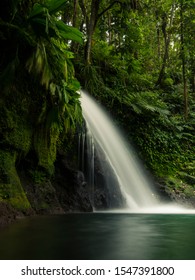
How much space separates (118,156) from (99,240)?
545 centimetres

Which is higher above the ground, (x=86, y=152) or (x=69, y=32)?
(x=69, y=32)

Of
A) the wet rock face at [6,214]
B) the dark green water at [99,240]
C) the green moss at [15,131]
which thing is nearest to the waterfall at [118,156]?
the green moss at [15,131]

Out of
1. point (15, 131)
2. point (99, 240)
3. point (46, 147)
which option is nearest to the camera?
point (99, 240)

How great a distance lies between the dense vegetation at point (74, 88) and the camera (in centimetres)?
578

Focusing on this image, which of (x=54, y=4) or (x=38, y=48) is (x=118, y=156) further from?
(x=54, y=4)

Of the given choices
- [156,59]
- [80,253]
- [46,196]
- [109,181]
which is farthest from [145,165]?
[156,59]

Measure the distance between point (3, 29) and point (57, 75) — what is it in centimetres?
125

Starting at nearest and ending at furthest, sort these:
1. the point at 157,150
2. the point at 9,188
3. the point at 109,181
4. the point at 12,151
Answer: the point at 9,188, the point at 12,151, the point at 109,181, the point at 157,150

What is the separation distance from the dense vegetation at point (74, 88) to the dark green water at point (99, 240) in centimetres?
150

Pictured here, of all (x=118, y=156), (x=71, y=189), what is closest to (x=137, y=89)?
(x=118, y=156)

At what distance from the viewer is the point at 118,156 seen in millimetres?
9109

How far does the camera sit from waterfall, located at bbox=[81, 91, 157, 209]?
329 inches

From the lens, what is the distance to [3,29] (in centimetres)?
586

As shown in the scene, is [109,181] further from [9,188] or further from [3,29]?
[3,29]
